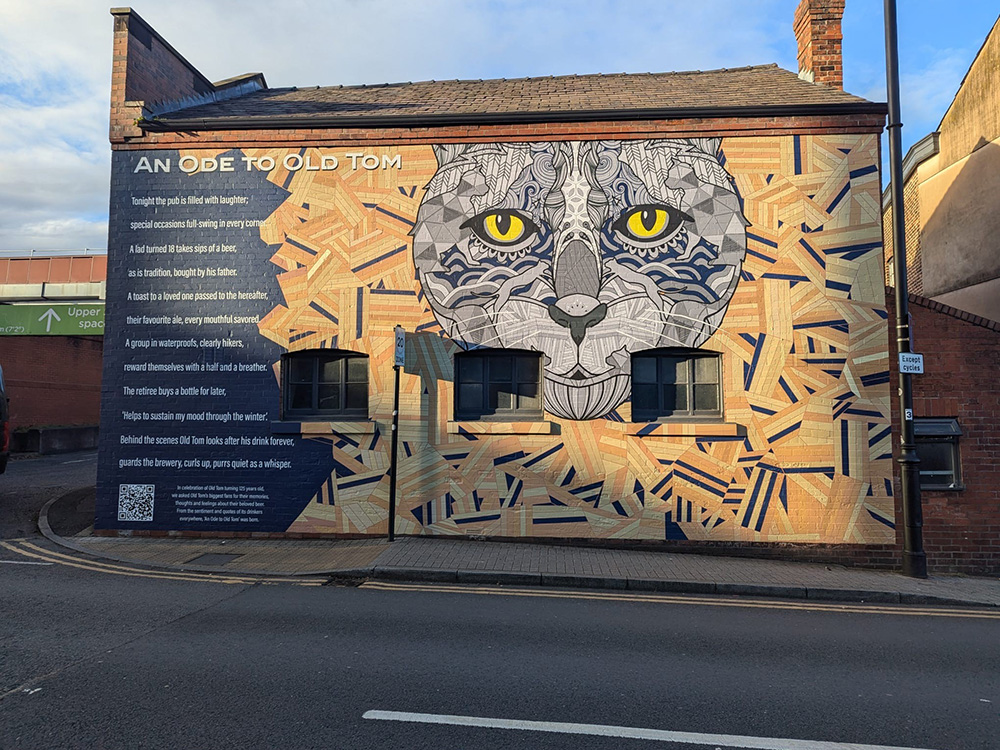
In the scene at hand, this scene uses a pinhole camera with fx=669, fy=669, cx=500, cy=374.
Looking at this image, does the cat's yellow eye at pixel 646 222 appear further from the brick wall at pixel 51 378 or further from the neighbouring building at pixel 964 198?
the brick wall at pixel 51 378

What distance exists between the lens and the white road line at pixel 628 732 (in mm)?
4008

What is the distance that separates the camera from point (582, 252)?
1040 cm

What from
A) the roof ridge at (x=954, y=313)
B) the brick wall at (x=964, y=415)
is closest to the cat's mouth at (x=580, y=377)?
the brick wall at (x=964, y=415)

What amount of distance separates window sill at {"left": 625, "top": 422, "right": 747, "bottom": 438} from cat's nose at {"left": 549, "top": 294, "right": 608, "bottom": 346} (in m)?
1.67

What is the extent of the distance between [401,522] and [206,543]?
9.60 feet

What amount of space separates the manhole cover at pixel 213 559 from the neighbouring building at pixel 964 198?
1326 cm

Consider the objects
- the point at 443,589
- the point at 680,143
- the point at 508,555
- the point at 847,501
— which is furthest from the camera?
the point at 680,143

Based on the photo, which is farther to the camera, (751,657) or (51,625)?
(51,625)

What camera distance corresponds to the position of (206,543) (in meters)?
10.1

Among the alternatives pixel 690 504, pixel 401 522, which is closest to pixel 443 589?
pixel 401 522

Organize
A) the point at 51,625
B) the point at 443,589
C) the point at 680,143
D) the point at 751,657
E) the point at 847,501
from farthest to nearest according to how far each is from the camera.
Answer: the point at 680,143 < the point at 847,501 < the point at 443,589 < the point at 51,625 < the point at 751,657

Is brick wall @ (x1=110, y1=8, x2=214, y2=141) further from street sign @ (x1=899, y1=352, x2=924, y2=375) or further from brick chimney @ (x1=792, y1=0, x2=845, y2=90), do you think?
street sign @ (x1=899, y1=352, x2=924, y2=375)

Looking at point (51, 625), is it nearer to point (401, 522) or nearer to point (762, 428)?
point (401, 522)

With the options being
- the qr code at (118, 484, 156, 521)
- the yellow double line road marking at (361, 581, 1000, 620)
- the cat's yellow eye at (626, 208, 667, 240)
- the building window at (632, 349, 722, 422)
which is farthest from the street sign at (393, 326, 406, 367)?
the qr code at (118, 484, 156, 521)
